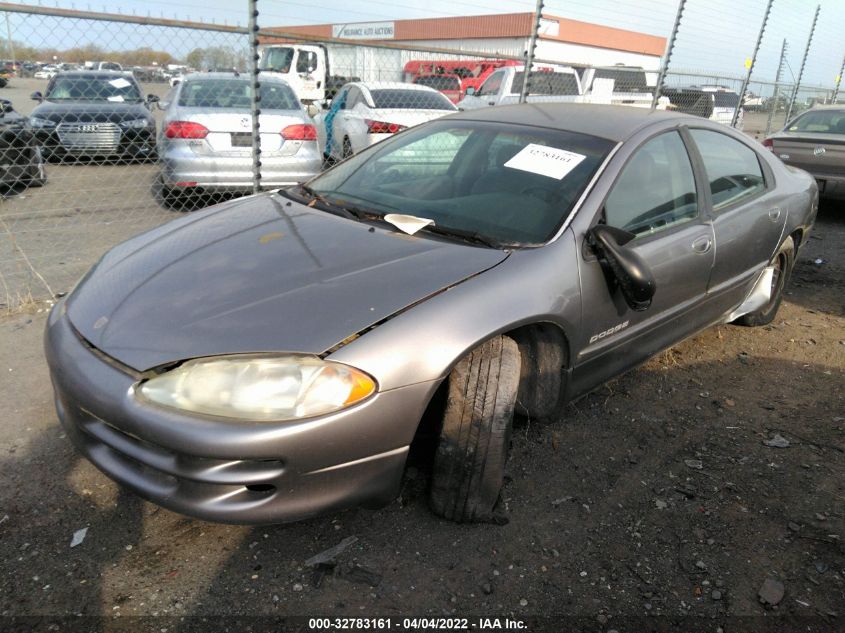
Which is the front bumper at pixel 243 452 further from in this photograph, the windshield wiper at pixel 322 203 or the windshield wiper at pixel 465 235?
the windshield wiper at pixel 322 203

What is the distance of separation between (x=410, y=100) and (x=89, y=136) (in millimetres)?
4449

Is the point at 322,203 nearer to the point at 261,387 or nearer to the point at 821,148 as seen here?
the point at 261,387

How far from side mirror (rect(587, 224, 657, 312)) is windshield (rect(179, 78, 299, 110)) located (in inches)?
223

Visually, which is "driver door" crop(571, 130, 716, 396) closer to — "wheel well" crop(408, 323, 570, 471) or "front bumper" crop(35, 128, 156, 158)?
"wheel well" crop(408, 323, 570, 471)

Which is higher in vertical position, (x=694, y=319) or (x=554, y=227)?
(x=554, y=227)

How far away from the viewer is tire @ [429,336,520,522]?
2.27m

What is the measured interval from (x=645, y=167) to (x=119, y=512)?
273 cm

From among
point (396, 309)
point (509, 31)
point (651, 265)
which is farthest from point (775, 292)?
point (509, 31)

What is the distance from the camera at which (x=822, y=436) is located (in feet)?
10.4

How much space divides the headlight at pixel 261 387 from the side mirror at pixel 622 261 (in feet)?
3.90

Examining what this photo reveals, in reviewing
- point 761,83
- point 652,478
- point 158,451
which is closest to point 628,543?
point 652,478

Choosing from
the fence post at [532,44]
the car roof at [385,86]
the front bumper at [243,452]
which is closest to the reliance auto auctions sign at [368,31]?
the car roof at [385,86]

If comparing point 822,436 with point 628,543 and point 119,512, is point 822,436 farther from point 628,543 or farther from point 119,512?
point 119,512

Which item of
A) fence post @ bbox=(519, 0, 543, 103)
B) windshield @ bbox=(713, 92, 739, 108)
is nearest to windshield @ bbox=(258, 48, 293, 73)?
windshield @ bbox=(713, 92, 739, 108)
